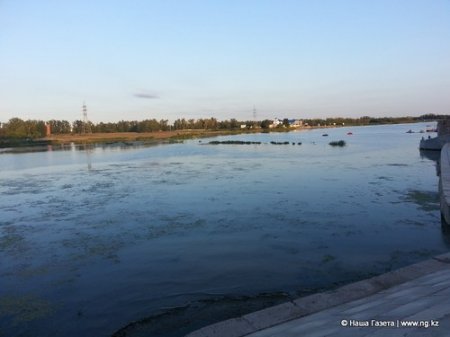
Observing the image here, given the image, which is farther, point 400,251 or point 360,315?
point 400,251

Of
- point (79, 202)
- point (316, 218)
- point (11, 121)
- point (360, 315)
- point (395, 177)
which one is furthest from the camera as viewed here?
point (11, 121)

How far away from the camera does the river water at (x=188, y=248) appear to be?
598 centimetres

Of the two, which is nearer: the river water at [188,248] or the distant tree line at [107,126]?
the river water at [188,248]

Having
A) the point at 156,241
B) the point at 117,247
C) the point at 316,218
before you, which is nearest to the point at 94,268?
the point at 117,247

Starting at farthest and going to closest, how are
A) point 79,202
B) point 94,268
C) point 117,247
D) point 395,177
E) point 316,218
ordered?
point 395,177 → point 79,202 → point 316,218 → point 117,247 → point 94,268

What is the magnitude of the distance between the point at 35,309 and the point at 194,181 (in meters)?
13.2

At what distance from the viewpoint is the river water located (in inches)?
235

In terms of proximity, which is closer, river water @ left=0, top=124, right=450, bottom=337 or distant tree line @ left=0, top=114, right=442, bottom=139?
river water @ left=0, top=124, right=450, bottom=337

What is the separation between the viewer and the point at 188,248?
8.73m

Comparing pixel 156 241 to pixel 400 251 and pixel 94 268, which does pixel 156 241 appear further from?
pixel 400 251

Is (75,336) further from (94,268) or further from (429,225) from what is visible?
(429,225)

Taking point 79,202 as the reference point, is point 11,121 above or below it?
above

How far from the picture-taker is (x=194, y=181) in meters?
19.2

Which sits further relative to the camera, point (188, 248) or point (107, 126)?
point (107, 126)
